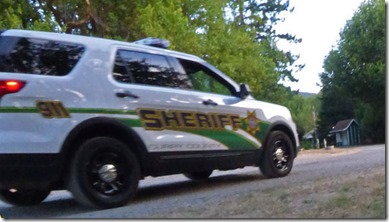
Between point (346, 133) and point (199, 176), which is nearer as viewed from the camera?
point (199, 176)

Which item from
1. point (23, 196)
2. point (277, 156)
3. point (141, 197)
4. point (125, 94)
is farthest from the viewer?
point (277, 156)

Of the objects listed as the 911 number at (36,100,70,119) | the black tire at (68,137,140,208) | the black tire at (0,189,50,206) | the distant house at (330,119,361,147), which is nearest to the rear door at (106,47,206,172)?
the black tire at (68,137,140,208)

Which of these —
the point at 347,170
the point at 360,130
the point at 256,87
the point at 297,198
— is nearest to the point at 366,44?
the point at 360,130

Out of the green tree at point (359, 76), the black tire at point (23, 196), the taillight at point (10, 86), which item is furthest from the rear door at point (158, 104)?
the green tree at point (359, 76)

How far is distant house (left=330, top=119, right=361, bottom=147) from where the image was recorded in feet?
44.7

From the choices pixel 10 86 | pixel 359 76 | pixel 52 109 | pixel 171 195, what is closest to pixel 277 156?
pixel 171 195

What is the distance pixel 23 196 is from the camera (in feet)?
23.7

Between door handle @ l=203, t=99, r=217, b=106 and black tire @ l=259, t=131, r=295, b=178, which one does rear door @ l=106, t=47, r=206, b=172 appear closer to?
door handle @ l=203, t=99, r=217, b=106

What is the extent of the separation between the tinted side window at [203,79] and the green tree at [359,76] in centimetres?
555

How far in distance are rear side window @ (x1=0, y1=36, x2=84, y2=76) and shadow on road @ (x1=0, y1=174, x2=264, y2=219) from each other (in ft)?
4.53

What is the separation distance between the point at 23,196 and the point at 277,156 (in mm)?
3238

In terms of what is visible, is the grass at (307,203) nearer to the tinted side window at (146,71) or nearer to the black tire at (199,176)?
the tinted side window at (146,71)

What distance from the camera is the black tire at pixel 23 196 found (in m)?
7.12

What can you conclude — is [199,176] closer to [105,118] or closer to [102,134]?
[102,134]
